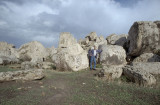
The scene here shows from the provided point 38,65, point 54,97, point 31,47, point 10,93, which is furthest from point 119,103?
point 31,47

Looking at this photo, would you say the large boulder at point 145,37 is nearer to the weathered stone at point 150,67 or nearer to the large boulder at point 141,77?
the weathered stone at point 150,67

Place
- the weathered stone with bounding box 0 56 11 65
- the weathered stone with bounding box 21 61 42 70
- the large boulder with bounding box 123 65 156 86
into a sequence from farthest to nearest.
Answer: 1. the weathered stone with bounding box 0 56 11 65
2. the weathered stone with bounding box 21 61 42 70
3. the large boulder with bounding box 123 65 156 86

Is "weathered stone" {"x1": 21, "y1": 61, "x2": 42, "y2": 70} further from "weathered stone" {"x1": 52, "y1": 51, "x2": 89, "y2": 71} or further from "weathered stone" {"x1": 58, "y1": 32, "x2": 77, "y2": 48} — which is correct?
"weathered stone" {"x1": 58, "y1": 32, "x2": 77, "y2": 48}

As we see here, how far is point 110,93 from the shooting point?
644cm

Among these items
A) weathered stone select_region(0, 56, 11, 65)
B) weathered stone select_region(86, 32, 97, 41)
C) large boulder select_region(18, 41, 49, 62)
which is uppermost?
weathered stone select_region(86, 32, 97, 41)

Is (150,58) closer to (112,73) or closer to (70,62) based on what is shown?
(112,73)

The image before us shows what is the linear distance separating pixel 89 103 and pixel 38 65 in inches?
451

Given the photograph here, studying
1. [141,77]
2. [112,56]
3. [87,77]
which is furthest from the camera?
[112,56]

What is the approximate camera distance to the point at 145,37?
14.6m

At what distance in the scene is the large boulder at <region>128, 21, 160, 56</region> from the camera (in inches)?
567

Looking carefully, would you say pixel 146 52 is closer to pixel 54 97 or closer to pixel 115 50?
pixel 115 50

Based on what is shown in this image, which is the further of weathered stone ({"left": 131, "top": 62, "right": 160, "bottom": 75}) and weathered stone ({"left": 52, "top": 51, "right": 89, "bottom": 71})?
weathered stone ({"left": 52, "top": 51, "right": 89, "bottom": 71})

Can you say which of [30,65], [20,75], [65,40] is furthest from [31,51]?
[20,75]

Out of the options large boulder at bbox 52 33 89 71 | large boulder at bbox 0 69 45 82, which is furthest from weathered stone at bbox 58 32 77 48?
large boulder at bbox 0 69 45 82
